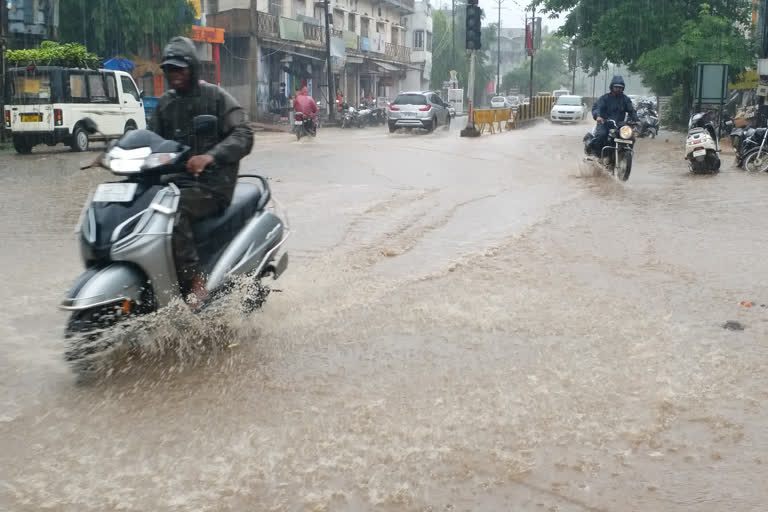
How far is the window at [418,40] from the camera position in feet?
206

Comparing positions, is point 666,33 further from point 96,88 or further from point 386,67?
point 386,67

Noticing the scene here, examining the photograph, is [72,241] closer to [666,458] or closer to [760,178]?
[666,458]

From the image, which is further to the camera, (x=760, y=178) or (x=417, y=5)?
(x=417, y=5)

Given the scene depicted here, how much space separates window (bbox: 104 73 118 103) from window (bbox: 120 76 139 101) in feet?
0.86

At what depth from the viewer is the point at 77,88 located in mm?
18781

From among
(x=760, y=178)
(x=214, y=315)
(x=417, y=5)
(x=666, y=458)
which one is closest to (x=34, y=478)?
(x=214, y=315)

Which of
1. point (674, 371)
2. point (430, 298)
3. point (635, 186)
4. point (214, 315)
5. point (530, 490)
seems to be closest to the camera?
point (530, 490)

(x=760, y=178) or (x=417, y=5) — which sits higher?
(x=417, y=5)

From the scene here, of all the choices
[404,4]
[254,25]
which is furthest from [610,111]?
[404,4]

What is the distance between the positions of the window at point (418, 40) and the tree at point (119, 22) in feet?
116

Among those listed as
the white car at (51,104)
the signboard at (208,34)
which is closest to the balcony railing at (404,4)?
the signboard at (208,34)

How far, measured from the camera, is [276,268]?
16.9ft

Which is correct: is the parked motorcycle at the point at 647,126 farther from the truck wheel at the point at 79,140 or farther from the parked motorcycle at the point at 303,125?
the truck wheel at the point at 79,140

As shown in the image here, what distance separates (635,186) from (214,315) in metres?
9.17
